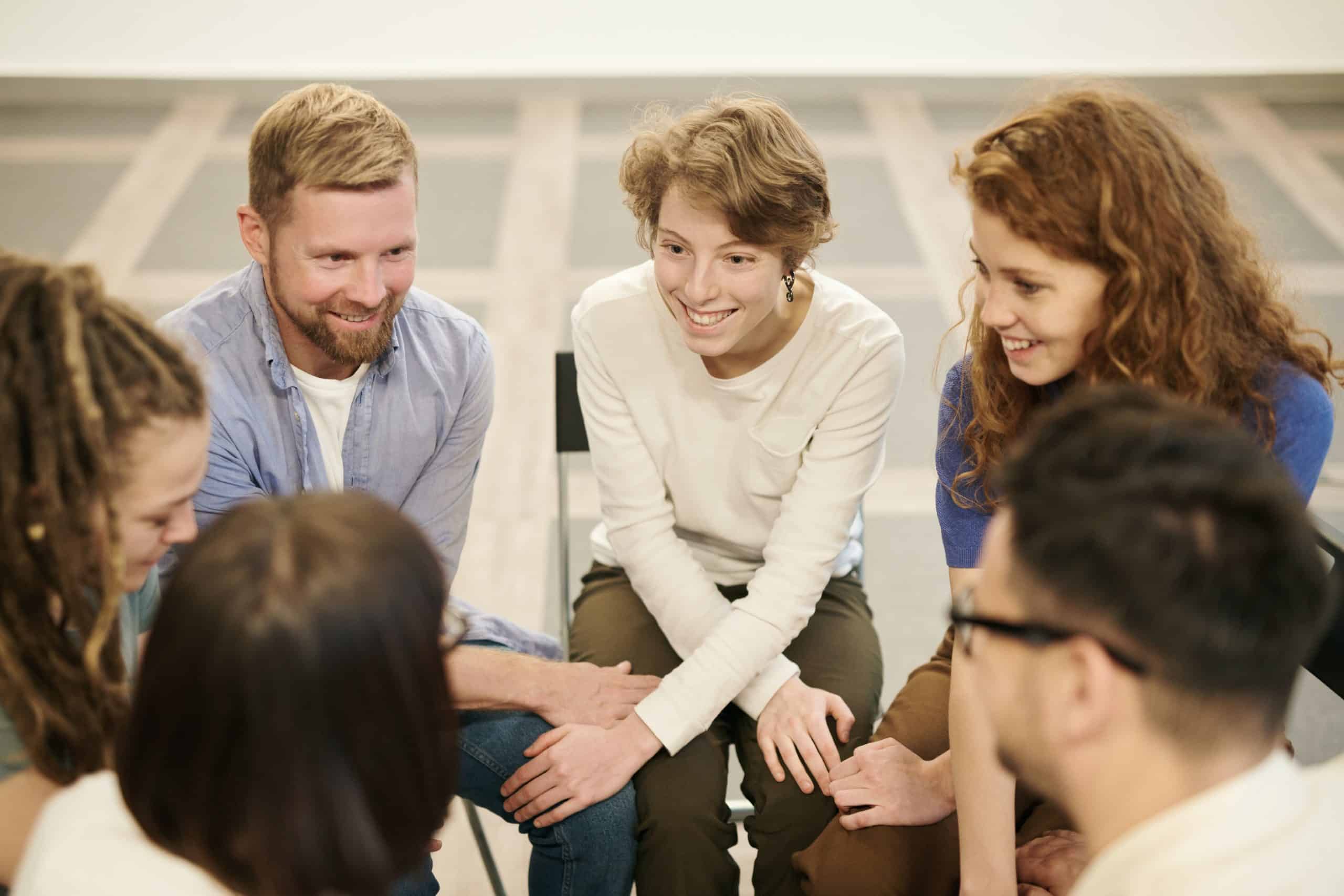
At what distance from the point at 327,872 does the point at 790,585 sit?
1150 millimetres

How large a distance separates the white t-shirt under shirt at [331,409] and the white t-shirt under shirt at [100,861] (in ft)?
3.30

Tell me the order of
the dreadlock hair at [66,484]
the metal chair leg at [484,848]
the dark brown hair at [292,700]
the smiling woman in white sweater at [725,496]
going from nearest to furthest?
1. the dark brown hair at [292,700]
2. the dreadlock hair at [66,484]
3. the smiling woman in white sweater at [725,496]
4. the metal chair leg at [484,848]

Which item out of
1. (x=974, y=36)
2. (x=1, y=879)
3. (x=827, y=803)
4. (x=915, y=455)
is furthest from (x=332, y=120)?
(x=974, y=36)

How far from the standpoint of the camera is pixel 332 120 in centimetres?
202

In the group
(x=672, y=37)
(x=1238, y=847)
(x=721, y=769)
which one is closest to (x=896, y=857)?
(x=721, y=769)

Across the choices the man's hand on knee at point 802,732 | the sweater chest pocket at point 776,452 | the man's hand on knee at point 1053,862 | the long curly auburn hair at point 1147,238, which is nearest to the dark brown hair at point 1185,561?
the long curly auburn hair at point 1147,238

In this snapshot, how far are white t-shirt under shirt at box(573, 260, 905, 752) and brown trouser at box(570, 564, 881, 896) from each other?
2.7 inches

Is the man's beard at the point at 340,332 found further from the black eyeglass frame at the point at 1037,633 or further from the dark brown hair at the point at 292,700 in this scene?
the black eyeglass frame at the point at 1037,633

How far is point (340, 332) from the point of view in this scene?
2.08 m

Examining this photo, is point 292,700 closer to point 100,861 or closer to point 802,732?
point 100,861

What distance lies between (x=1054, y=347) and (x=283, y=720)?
117 cm

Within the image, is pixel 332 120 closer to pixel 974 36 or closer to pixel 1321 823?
pixel 1321 823

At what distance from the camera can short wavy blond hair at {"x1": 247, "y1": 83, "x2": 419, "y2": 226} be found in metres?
2.00

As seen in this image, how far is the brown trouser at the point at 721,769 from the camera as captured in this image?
1952mm
